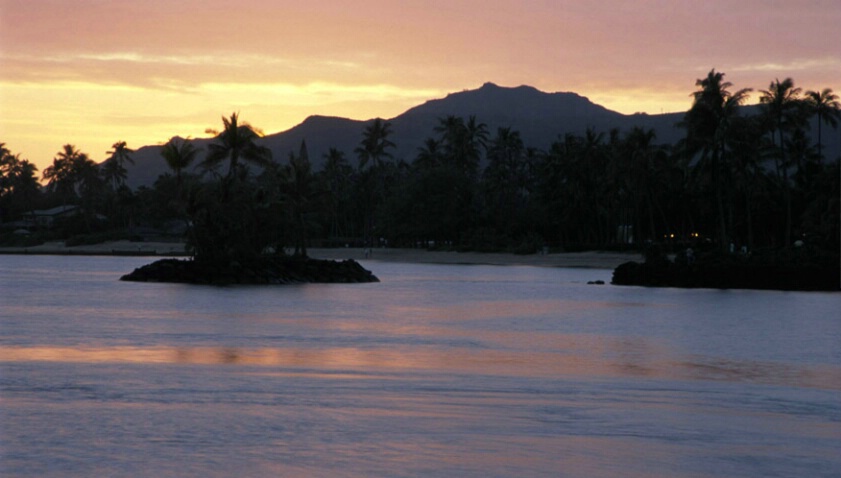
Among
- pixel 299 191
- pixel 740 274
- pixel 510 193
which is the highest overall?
pixel 510 193

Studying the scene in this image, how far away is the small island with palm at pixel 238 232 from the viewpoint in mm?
54781

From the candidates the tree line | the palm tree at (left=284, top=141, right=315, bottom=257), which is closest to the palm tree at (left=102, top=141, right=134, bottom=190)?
the tree line

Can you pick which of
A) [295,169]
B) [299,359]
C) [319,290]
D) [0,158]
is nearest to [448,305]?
[319,290]

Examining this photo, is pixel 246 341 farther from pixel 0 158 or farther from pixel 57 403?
pixel 0 158

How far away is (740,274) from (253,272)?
27.4 metres

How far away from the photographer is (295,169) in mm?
66625

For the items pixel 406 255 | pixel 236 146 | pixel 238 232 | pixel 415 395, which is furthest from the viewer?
pixel 406 255

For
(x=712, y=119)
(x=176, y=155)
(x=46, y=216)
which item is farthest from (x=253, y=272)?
(x=46, y=216)

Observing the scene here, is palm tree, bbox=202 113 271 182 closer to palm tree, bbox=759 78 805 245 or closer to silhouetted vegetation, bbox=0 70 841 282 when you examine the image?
silhouetted vegetation, bbox=0 70 841 282

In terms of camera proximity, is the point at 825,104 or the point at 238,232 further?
the point at 825,104

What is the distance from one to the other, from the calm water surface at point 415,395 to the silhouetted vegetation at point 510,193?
2760 cm

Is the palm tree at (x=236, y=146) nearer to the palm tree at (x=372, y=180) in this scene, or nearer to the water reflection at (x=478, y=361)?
the water reflection at (x=478, y=361)

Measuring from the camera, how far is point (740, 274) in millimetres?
54938

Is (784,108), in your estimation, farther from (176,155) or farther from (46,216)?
(46,216)
